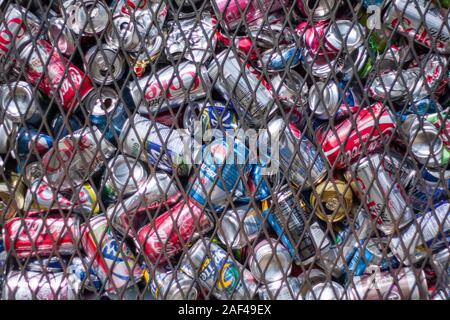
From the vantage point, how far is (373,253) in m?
1.24

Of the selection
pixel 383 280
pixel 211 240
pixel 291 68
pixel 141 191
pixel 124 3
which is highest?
pixel 124 3

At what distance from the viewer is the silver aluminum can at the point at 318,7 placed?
123cm

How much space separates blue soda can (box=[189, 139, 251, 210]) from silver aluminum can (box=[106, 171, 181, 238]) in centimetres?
5

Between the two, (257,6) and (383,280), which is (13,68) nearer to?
(257,6)

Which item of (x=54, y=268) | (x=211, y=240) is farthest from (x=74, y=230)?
(x=211, y=240)

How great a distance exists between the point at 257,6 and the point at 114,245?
1.82 ft

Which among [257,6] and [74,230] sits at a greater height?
[257,6]

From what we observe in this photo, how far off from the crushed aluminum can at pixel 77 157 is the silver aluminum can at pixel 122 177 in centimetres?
3

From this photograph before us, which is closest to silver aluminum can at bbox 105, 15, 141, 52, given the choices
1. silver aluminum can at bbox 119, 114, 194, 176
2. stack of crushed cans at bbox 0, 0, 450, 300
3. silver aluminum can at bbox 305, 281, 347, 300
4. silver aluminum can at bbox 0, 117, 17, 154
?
stack of crushed cans at bbox 0, 0, 450, 300

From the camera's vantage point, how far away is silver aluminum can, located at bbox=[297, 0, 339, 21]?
1.23 meters

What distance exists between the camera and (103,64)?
1.28 meters

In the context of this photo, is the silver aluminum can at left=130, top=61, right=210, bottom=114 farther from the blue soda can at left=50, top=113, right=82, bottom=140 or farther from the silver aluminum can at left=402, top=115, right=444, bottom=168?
the silver aluminum can at left=402, top=115, right=444, bottom=168

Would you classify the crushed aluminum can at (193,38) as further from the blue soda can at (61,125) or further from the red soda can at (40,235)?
the red soda can at (40,235)

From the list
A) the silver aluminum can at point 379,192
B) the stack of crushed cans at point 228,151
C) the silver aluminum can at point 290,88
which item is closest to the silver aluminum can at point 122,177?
the stack of crushed cans at point 228,151
